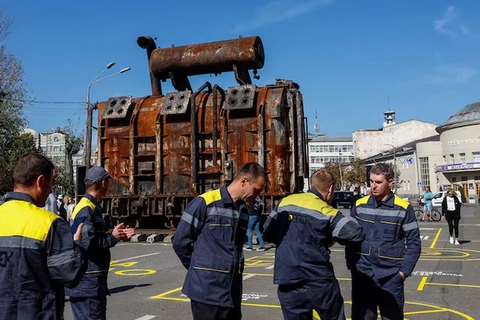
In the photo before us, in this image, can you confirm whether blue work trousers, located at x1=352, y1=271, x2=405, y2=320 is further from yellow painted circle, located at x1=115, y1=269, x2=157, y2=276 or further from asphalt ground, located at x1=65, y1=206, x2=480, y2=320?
yellow painted circle, located at x1=115, y1=269, x2=157, y2=276

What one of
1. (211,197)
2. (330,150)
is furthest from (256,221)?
(330,150)

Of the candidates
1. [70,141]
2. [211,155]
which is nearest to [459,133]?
[70,141]

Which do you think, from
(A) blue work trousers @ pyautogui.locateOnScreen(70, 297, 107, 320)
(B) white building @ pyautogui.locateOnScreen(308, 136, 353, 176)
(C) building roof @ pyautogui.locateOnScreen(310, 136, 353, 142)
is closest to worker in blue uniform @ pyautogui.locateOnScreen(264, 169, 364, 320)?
(A) blue work trousers @ pyautogui.locateOnScreen(70, 297, 107, 320)

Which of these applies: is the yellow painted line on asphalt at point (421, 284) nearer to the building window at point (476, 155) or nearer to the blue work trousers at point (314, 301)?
the blue work trousers at point (314, 301)

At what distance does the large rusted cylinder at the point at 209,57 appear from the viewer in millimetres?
16062

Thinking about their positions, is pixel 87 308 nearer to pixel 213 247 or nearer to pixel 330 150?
pixel 213 247

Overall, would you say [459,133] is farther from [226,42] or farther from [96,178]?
[96,178]

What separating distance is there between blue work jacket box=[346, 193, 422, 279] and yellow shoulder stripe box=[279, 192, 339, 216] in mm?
917

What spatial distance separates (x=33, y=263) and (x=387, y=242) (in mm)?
3439

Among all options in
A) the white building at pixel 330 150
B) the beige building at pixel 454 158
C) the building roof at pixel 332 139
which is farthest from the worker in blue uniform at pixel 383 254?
the building roof at pixel 332 139

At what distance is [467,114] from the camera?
65.8 m

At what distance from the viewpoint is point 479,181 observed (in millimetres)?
63188

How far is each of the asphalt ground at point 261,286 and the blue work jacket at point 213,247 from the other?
9.95 feet

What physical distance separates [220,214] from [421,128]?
98.4 metres
